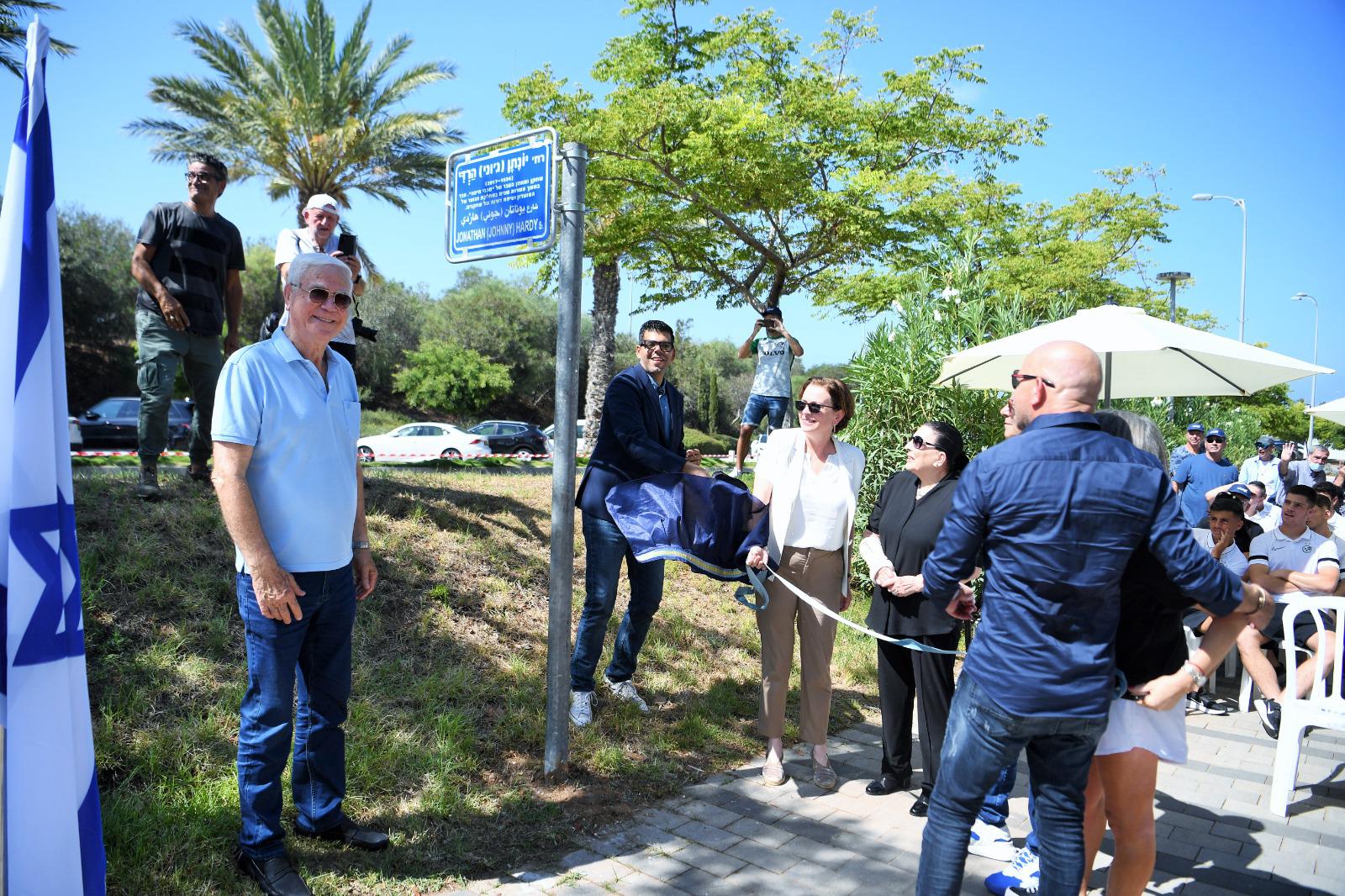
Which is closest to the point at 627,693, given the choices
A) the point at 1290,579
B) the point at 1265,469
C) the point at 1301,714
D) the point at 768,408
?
the point at 1301,714

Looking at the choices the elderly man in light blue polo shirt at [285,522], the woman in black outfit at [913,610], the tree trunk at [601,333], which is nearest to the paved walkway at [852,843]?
the woman in black outfit at [913,610]

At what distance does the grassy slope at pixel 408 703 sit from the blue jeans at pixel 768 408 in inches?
184

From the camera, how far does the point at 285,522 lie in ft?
9.84

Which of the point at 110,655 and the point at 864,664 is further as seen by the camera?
the point at 864,664

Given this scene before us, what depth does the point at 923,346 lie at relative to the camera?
26.6 feet

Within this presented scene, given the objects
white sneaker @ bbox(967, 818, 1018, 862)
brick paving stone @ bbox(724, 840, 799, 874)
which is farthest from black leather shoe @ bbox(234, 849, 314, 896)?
white sneaker @ bbox(967, 818, 1018, 862)

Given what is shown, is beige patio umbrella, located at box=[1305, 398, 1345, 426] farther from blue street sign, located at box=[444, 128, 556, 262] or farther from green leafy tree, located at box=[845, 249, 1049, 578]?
blue street sign, located at box=[444, 128, 556, 262]

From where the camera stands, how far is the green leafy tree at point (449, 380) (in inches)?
1635

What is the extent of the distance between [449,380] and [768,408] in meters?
32.9

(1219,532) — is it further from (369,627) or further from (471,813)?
(369,627)

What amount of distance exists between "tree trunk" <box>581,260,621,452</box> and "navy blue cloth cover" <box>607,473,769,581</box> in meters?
13.8

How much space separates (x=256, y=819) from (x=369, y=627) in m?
2.17

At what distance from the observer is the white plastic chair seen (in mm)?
4422

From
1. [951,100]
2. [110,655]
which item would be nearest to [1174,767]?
[110,655]
